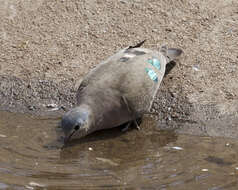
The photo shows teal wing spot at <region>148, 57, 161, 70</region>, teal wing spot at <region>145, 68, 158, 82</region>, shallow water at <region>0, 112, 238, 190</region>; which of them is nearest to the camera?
shallow water at <region>0, 112, 238, 190</region>

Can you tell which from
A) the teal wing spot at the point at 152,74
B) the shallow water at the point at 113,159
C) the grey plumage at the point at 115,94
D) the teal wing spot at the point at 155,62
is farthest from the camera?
the teal wing spot at the point at 155,62

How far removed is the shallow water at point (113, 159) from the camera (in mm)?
4543

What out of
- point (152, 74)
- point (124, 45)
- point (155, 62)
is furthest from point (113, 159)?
point (124, 45)

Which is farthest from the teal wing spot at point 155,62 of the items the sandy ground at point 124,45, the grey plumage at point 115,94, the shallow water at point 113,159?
the shallow water at point 113,159

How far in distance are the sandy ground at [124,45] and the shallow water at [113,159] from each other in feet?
1.17

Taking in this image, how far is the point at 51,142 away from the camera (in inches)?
210

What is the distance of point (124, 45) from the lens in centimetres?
679

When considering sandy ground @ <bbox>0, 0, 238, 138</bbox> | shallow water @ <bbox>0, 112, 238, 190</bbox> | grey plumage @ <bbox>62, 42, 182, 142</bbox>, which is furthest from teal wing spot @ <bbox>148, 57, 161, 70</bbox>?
shallow water @ <bbox>0, 112, 238, 190</bbox>

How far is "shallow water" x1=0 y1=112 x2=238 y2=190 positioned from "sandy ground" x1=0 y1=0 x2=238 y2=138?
357 millimetres

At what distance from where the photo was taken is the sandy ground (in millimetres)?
5961

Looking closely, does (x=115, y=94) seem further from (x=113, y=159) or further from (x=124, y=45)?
(x=124, y=45)

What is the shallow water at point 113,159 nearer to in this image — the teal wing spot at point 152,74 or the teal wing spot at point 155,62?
the teal wing spot at point 152,74

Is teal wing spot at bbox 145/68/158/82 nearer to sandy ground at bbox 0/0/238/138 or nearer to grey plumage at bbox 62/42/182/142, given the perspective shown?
grey plumage at bbox 62/42/182/142

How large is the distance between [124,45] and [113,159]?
2220 millimetres
